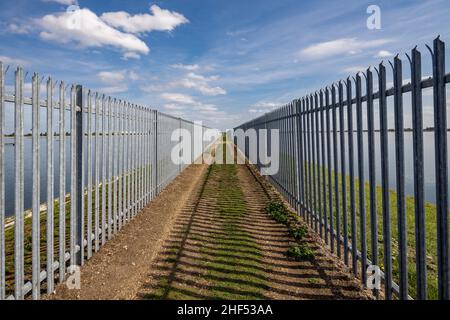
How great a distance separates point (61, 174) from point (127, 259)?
1.62 meters

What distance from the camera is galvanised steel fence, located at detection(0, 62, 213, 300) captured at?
3148mm

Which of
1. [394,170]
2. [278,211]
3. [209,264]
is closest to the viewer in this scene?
[394,170]

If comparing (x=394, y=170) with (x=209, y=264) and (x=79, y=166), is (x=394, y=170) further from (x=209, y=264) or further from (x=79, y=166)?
(x=79, y=166)

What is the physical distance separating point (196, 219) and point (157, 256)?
204cm

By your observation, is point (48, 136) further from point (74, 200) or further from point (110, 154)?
point (110, 154)

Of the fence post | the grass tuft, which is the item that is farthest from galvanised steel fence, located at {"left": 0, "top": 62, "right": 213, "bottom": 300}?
the grass tuft

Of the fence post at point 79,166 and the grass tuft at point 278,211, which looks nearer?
the fence post at point 79,166

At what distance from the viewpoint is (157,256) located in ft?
15.9

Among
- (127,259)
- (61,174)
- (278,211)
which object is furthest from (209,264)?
(278,211)

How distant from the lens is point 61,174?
4051mm

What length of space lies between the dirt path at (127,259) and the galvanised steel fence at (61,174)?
175 millimetres

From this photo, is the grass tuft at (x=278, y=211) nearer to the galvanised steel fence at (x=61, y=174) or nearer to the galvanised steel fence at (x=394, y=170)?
the galvanised steel fence at (x=394, y=170)

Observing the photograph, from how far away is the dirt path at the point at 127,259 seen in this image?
3.79 metres

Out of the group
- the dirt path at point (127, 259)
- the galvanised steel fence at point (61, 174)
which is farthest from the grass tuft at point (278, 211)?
the galvanised steel fence at point (61, 174)
